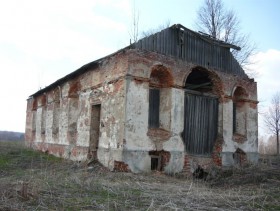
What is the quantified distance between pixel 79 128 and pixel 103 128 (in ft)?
8.47

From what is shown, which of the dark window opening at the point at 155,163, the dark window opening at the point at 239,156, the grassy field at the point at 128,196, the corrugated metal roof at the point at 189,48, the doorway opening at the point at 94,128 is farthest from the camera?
the dark window opening at the point at 239,156

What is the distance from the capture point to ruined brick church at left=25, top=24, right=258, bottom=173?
11.1 meters

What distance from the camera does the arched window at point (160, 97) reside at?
39.8ft

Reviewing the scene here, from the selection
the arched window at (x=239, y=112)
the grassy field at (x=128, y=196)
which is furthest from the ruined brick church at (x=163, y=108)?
the grassy field at (x=128, y=196)

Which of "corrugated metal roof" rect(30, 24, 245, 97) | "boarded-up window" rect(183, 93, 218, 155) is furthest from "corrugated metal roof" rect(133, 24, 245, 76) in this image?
"boarded-up window" rect(183, 93, 218, 155)

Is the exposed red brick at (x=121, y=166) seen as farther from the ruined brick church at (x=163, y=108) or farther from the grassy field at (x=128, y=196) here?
the grassy field at (x=128, y=196)

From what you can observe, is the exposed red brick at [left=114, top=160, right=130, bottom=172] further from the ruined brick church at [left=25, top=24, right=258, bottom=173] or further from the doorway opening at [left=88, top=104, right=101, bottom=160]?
the doorway opening at [left=88, top=104, right=101, bottom=160]

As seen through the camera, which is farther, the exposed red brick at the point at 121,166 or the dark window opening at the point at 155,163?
the dark window opening at the point at 155,163

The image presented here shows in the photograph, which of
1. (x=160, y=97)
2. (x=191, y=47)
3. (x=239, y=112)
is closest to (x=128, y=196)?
(x=160, y=97)

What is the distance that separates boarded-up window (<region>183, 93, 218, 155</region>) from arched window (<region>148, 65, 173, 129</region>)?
0.99m

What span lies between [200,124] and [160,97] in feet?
6.89

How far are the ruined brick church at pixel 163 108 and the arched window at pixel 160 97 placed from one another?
38 millimetres

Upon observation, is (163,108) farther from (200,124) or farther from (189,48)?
(189,48)

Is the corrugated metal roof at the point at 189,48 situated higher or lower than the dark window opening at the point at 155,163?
higher
